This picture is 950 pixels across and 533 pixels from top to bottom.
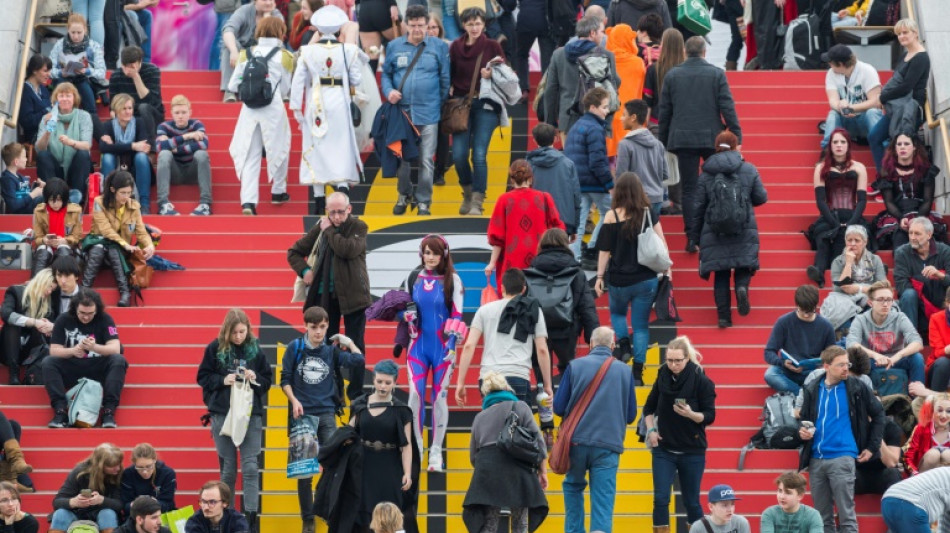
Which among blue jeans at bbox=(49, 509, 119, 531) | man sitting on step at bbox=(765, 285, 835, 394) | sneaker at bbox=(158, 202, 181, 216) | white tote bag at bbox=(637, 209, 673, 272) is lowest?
blue jeans at bbox=(49, 509, 119, 531)

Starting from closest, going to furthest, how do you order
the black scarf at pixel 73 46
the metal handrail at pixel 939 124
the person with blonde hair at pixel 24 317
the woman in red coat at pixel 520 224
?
the woman in red coat at pixel 520 224, the person with blonde hair at pixel 24 317, the metal handrail at pixel 939 124, the black scarf at pixel 73 46

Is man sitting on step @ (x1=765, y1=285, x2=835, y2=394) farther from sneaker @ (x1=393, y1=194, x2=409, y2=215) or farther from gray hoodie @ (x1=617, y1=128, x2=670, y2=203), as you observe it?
sneaker @ (x1=393, y1=194, x2=409, y2=215)

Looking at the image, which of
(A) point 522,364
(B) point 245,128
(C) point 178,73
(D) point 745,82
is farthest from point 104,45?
(A) point 522,364

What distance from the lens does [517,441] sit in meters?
14.9

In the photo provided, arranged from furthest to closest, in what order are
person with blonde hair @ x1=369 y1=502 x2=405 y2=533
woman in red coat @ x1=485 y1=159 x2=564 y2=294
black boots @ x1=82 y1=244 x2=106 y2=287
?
black boots @ x1=82 y1=244 x2=106 y2=287 → woman in red coat @ x1=485 y1=159 x2=564 y2=294 → person with blonde hair @ x1=369 y1=502 x2=405 y2=533

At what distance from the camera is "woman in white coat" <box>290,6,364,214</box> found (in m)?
19.7

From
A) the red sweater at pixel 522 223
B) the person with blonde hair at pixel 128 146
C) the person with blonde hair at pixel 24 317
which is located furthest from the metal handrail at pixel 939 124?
the person with blonde hair at pixel 24 317

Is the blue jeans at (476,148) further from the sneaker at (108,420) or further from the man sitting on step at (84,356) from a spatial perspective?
the sneaker at (108,420)

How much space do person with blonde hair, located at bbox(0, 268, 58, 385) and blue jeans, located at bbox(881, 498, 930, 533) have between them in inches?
289

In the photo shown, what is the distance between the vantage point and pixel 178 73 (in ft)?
74.3

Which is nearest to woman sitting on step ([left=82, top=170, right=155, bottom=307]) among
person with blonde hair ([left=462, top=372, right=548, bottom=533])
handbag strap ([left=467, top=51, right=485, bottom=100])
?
handbag strap ([left=467, top=51, right=485, bottom=100])

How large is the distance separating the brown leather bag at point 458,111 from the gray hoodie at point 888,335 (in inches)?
180

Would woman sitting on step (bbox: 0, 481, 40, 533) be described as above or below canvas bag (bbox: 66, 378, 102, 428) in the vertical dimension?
below

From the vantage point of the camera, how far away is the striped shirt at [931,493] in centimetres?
1430
